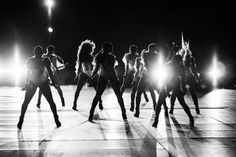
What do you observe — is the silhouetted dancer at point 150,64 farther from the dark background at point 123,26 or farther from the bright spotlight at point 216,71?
the dark background at point 123,26

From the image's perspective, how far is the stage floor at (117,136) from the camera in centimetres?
515

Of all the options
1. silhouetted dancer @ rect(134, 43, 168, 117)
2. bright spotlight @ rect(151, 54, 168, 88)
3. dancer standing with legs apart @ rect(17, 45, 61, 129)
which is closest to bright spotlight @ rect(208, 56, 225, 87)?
bright spotlight @ rect(151, 54, 168, 88)

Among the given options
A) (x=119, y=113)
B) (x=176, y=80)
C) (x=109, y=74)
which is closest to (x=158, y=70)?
(x=176, y=80)

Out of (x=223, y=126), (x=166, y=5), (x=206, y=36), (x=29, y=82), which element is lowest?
(x=223, y=126)

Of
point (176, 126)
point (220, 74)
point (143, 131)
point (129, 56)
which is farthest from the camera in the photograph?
point (220, 74)

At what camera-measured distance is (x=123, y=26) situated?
42.2 m

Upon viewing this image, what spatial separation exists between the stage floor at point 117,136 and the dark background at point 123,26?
2288 centimetres

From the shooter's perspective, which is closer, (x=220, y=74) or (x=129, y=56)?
(x=129, y=56)

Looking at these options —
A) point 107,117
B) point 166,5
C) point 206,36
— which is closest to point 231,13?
point 206,36

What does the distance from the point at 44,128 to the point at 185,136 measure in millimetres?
3072

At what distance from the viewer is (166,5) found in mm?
41312

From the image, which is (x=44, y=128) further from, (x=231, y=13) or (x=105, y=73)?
(x=231, y=13)

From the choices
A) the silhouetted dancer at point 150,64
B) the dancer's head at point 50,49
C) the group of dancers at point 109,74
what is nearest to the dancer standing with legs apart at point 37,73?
the group of dancers at point 109,74

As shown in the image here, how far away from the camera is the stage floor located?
5.15 metres
